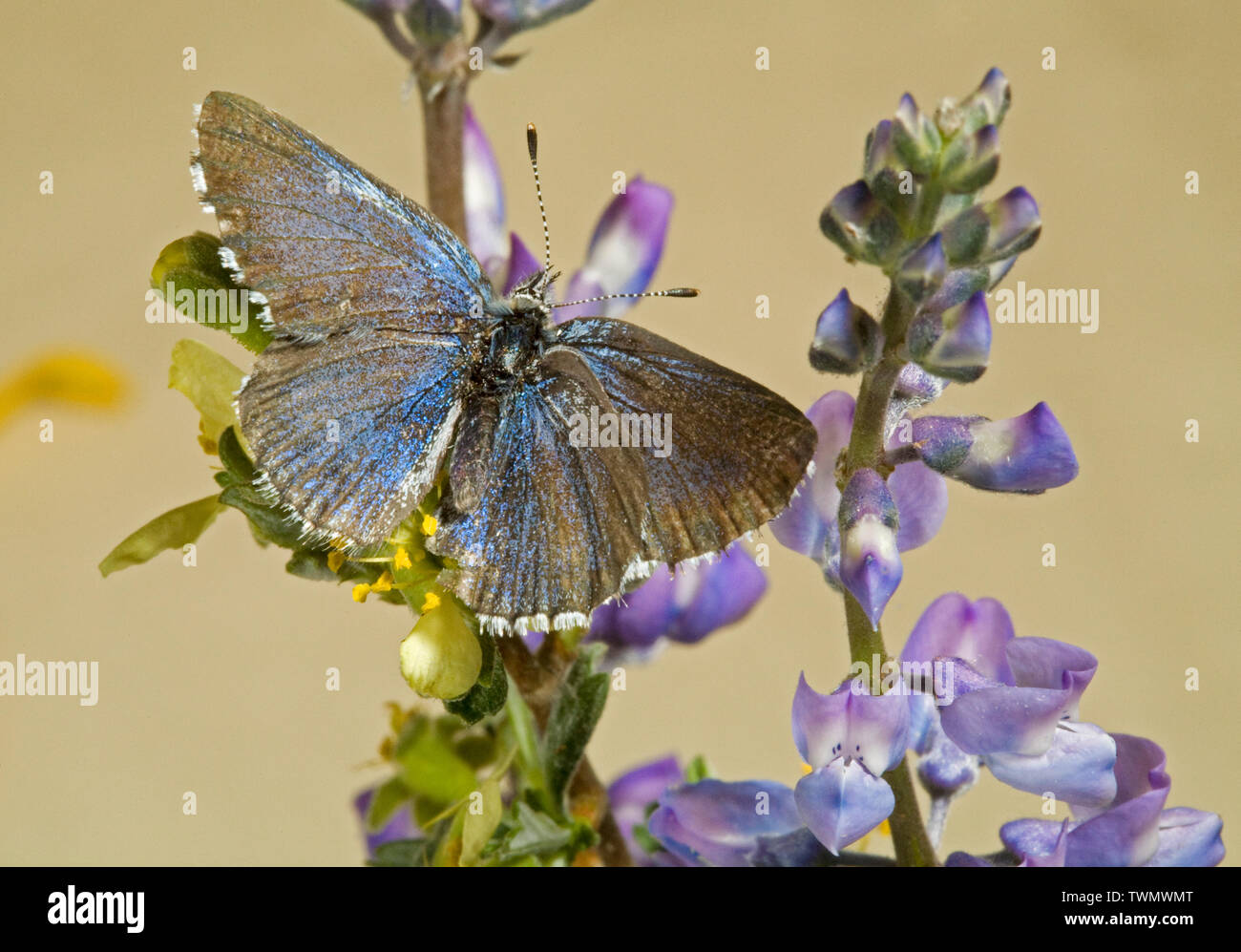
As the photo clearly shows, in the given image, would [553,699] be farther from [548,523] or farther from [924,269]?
[924,269]

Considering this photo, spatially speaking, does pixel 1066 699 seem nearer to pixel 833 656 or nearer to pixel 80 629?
pixel 833 656

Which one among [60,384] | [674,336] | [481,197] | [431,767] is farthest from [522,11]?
[674,336]

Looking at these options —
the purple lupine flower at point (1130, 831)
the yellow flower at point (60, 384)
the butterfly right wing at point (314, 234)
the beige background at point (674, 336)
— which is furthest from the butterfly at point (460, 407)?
the beige background at point (674, 336)

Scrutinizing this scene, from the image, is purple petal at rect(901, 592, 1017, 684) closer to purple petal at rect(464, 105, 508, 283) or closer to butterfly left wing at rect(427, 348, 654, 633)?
butterfly left wing at rect(427, 348, 654, 633)

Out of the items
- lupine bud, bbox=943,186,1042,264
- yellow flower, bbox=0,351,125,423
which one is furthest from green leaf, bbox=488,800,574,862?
yellow flower, bbox=0,351,125,423

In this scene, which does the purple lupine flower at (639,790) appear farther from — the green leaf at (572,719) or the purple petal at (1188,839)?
the purple petal at (1188,839)

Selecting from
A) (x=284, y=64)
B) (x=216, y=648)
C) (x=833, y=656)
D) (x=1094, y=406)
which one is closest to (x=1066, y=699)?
(x=833, y=656)
